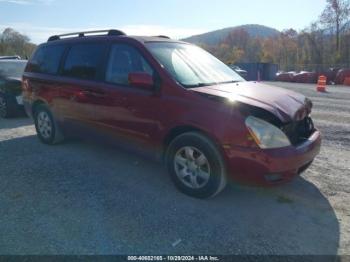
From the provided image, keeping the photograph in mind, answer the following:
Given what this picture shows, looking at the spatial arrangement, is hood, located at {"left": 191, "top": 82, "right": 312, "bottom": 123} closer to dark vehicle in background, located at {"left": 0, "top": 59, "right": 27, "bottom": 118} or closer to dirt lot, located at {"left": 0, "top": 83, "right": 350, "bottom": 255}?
dirt lot, located at {"left": 0, "top": 83, "right": 350, "bottom": 255}

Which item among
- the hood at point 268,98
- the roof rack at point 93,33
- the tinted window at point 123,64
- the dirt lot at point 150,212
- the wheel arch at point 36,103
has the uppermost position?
the roof rack at point 93,33

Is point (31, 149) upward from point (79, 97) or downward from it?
downward

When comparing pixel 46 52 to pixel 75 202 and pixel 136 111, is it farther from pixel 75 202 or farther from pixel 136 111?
pixel 75 202

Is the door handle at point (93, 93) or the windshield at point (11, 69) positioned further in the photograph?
the windshield at point (11, 69)

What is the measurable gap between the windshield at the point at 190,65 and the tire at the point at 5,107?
224 inches

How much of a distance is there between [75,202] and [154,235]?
1.18 m

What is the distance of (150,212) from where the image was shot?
11.7ft

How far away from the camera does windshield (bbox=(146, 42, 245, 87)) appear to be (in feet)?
13.3

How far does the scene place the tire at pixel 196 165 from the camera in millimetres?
3623

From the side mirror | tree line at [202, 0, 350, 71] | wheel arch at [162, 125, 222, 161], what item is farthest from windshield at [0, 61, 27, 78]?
tree line at [202, 0, 350, 71]

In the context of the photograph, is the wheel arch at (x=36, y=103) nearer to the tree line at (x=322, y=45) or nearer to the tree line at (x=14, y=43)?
the tree line at (x=322, y=45)

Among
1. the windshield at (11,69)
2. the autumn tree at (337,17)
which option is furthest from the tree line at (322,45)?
the windshield at (11,69)

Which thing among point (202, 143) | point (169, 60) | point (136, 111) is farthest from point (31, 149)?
point (202, 143)

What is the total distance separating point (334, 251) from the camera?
2.93 meters
